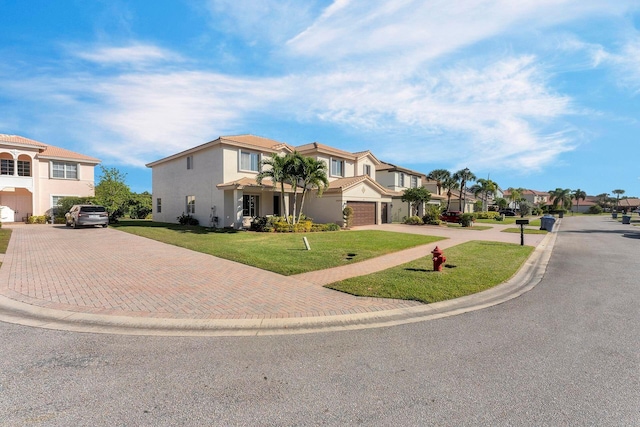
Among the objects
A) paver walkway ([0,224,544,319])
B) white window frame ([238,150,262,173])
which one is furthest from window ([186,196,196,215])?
paver walkway ([0,224,544,319])

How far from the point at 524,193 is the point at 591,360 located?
135787mm

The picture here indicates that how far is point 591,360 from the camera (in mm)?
3873

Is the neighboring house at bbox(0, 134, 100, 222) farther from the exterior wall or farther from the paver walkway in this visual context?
the paver walkway

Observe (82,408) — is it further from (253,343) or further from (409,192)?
(409,192)

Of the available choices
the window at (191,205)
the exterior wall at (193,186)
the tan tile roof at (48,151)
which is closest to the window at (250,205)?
the exterior wall at (193,186)

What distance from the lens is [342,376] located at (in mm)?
3514

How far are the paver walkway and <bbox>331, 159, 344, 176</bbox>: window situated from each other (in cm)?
1803

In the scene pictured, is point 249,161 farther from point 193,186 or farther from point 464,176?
point 464,176

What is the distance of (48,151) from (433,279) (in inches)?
1411

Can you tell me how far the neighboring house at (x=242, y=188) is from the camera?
21.9 metres

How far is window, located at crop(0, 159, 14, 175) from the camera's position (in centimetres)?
2631

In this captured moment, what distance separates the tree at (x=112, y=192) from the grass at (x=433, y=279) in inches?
1124

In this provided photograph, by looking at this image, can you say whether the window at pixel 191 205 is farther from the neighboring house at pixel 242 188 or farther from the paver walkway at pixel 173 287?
the paver walkway at pixel 173 287

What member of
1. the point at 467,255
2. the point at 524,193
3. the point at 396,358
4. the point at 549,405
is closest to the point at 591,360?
the point at 549,405
